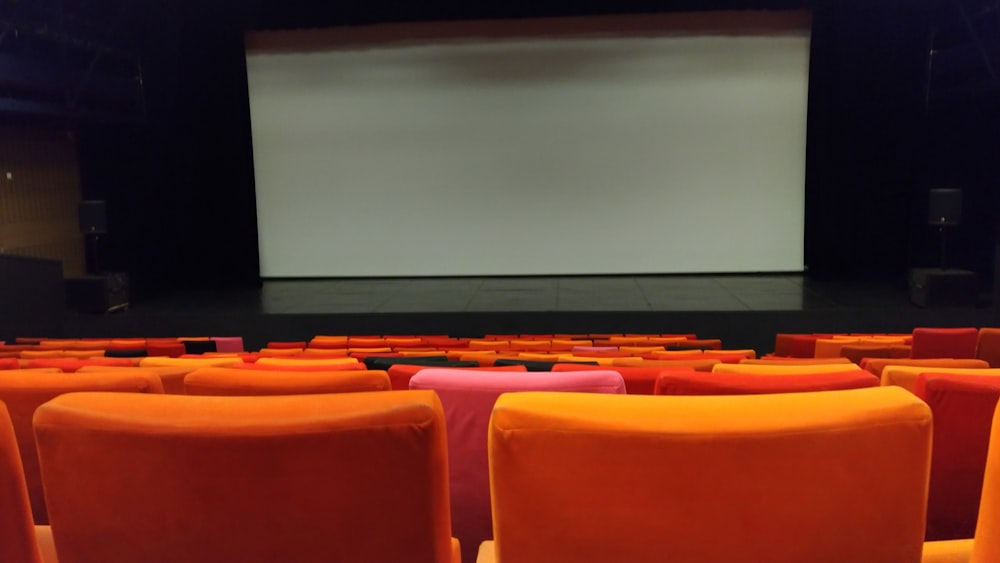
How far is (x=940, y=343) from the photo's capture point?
371cm

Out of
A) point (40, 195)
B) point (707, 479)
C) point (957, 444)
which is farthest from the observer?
point (40, 195)

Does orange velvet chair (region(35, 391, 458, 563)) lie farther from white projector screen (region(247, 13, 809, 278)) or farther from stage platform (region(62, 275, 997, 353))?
white projector screen (region(247, 13, 809, 278))

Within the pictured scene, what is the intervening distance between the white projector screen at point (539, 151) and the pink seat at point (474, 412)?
24.9 ft

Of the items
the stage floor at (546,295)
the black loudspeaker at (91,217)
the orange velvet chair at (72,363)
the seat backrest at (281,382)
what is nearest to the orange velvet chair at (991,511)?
the seat backrest at (281,382)

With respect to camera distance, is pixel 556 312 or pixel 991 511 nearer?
pixel 991 511

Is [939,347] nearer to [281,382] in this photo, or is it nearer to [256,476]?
[281,382]

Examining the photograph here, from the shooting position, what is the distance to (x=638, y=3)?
8180 mm

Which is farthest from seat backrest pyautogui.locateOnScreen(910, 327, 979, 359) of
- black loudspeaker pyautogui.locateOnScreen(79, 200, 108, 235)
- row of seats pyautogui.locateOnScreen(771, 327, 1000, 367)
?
black loudspeaker pyautogui.locateOnScreen(79, 200, 108, 235)

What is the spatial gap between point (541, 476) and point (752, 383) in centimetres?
76

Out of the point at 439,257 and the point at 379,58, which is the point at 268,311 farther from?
the point at 379,58

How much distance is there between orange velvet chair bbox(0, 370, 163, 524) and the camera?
4.88 ft

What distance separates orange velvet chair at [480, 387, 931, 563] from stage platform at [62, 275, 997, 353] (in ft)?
19.0

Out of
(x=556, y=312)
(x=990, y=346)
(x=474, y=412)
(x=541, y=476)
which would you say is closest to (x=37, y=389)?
(x=474, y=412)

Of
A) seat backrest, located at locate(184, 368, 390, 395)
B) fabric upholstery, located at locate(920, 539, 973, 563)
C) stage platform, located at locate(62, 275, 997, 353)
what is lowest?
stage platform, located at locate(62, 275, 997, 353)
